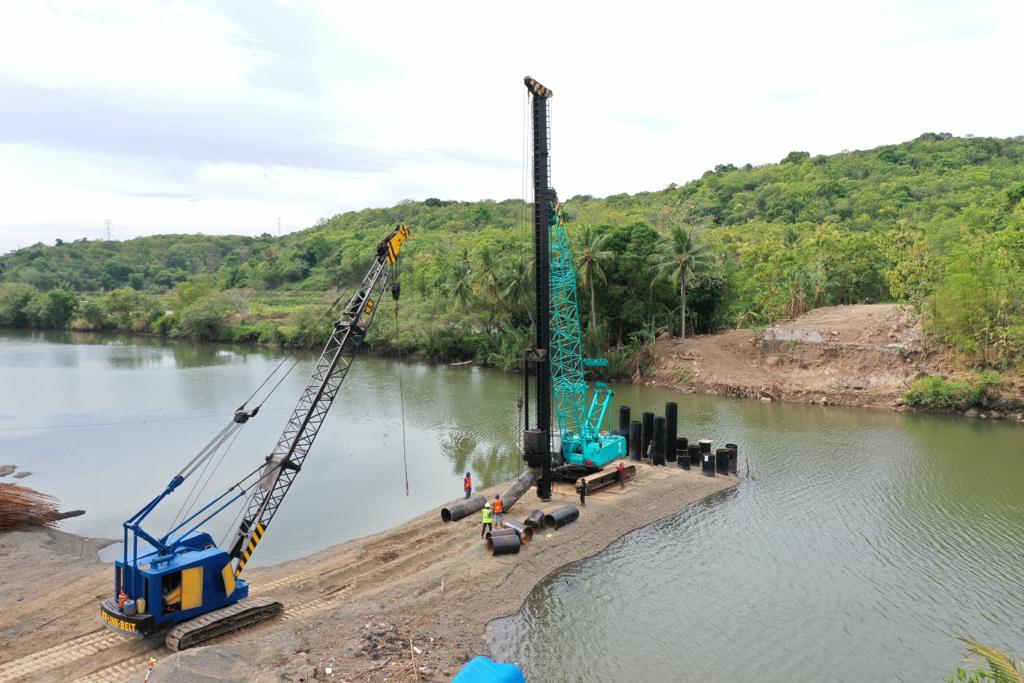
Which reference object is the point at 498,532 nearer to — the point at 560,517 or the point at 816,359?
the point at 560,517

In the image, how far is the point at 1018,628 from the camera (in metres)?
16.2

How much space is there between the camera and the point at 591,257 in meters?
49.2

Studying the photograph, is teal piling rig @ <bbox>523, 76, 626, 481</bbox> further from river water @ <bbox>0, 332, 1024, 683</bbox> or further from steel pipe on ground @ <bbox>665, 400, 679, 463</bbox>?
river water @ <bbox>0, 332, 1024, 683</bbox>

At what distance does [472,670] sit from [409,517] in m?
12.8

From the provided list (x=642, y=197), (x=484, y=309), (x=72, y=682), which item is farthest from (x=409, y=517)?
(x=642, y=197)

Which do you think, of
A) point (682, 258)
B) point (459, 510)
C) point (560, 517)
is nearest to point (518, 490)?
point (560, 517)

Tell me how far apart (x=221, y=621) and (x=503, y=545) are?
6898mm

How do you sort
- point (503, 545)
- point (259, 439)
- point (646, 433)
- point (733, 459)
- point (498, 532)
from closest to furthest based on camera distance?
point (503, 545)
point (498, 532)
point (733, 459)
point (646, 433)
point (259, 439)

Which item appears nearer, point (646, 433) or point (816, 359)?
point (646, 433)

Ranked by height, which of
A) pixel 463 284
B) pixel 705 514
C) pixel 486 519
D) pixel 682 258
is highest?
pixel 682 258

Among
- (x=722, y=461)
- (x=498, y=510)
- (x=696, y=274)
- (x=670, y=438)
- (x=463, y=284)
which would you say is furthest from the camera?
(x=463, y=284)

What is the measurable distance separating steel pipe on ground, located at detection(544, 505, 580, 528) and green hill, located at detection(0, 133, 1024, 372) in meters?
28.3

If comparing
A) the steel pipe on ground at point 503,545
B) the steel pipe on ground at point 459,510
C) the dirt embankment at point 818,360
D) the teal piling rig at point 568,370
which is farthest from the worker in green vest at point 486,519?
the dirt embankment at point 818,360

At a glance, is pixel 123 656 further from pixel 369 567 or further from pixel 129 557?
pixel 369 567
